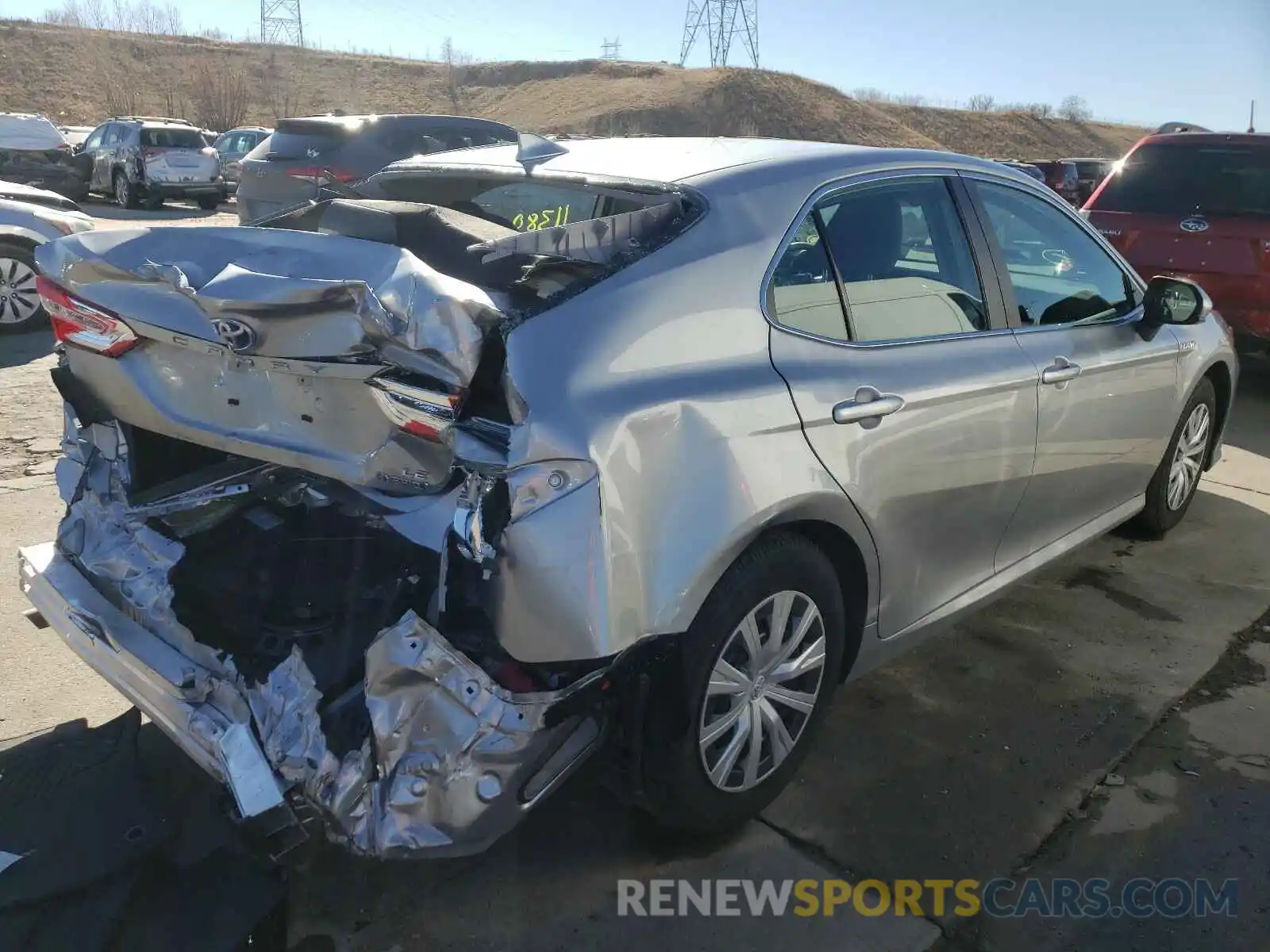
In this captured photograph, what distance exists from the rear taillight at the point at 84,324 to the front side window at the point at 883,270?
1.69 meters

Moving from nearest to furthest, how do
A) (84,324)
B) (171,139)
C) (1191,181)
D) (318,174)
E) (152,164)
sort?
(84,324), (1191,181), (318,174), (152,164), (171,139)

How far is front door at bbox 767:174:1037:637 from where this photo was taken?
2578mm

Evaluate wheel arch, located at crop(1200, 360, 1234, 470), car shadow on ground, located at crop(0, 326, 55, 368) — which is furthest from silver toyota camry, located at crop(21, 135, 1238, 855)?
car shadow on ground, located at crop(0, 326, 55, 368)

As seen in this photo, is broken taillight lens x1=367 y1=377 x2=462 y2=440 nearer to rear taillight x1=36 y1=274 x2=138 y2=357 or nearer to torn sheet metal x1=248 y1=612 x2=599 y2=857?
torn sheet metal x1=248 y1=612 x2=599 y2=857

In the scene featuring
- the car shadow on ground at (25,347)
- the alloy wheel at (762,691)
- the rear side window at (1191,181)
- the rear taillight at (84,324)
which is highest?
the rear side window at (1191,181)

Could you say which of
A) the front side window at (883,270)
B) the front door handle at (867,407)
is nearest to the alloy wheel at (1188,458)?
the front side window at (883,270)

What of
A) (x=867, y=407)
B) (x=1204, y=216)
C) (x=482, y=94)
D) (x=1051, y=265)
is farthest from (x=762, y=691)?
(x=482, y=94)

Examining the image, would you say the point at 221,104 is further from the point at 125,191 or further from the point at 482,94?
the point at 482,94

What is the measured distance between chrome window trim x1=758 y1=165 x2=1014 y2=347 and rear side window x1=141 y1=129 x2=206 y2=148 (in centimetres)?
2072

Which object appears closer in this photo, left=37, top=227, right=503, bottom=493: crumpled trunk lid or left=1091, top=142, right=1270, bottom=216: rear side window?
left=37, top=227, right=503, bottom=493: crumpled trunk lid

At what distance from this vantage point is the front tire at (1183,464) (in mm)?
4586

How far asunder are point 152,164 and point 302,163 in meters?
12.6

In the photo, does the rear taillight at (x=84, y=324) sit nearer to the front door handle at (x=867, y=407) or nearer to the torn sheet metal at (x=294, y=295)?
the torn sheet metal at (x=294, y=295)

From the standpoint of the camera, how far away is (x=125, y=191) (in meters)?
20.5
